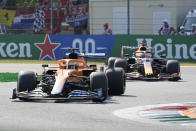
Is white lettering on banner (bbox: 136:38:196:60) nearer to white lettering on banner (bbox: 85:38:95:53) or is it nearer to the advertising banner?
the advertising banner

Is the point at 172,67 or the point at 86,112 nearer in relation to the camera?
the point at 86,112

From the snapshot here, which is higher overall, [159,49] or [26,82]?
[159,49]

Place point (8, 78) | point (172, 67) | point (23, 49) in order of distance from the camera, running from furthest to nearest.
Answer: point (23, 49)
point (8, 78)
point (172, 67)

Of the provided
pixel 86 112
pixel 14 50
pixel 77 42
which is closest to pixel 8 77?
pixel 86 112

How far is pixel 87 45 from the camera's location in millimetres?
28453

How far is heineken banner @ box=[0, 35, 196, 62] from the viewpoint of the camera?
1070 inches

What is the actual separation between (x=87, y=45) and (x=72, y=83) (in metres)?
15.4

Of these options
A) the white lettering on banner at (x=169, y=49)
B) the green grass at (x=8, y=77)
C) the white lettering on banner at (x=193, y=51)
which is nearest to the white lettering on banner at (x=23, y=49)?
the white lettering on banner at (x=169, y=49)

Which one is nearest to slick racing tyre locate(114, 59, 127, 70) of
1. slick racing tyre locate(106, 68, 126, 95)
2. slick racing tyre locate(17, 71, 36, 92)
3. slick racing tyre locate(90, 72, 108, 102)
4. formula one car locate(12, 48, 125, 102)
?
formula one car locate(12, 48, 125, 102)

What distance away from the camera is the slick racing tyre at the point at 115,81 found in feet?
45.6

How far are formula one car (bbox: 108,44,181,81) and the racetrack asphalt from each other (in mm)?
2214

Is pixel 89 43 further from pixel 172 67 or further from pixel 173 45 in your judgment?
pixel 172 67

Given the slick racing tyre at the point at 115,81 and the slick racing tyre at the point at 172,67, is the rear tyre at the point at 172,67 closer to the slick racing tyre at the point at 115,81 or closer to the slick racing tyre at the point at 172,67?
the slick racing tyre at the point at 172,67

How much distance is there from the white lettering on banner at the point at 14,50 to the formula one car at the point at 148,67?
10.6 metres
